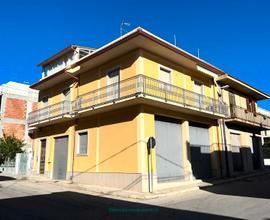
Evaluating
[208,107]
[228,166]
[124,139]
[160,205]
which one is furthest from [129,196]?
[228,166]

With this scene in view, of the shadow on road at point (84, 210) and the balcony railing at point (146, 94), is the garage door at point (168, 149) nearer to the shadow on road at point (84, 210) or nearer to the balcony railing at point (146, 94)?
the balcony railing at point (146, 94)

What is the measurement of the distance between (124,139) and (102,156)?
2.11 metres

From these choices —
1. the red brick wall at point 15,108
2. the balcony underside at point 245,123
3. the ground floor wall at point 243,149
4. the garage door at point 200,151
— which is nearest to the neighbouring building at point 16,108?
the red brick wall at point 15,108

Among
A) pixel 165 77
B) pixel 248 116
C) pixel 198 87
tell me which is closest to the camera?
pixel 165 77

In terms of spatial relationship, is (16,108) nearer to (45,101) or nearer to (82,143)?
(45,101)

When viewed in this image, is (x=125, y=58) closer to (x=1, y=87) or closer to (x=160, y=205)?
(x=160, y=205)

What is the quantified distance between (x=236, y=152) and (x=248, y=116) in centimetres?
349

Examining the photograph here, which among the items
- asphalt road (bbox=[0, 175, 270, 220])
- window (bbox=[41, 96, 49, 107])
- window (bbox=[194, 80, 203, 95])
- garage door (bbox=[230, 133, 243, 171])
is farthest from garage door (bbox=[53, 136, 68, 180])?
garage door (bbox=[230, 133, 243, 171])

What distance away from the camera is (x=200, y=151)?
18.0 m

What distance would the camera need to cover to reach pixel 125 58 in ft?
51.3

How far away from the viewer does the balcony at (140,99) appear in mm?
13859

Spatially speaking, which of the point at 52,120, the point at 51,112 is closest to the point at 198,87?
the point at 52,120

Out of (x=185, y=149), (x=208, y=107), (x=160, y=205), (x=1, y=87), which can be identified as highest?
(x=1, y=87)

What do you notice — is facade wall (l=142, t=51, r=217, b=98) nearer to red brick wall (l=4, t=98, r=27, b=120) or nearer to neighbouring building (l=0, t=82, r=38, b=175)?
neighbouring building (l=0, t=82, r=38, b=175)
